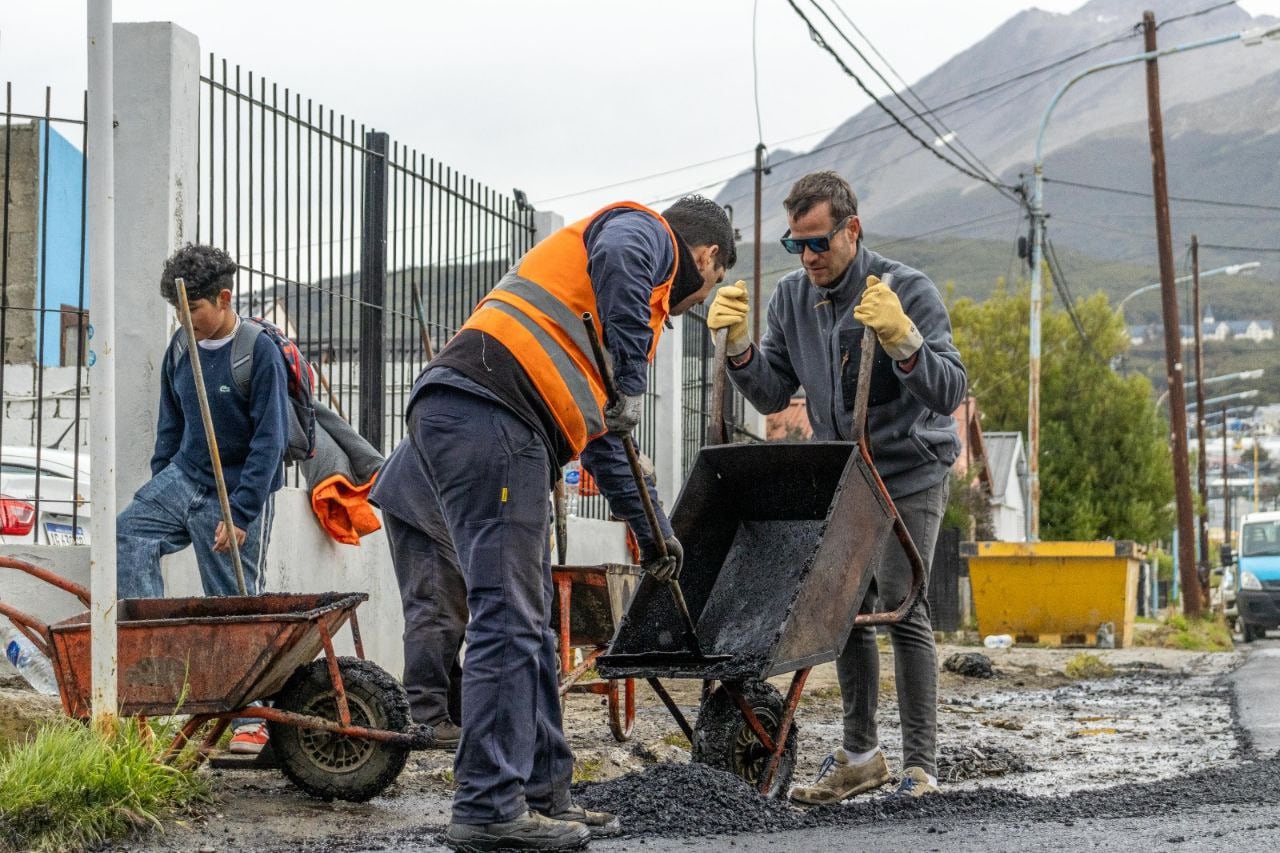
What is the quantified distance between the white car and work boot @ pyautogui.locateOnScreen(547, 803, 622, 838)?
3290mm

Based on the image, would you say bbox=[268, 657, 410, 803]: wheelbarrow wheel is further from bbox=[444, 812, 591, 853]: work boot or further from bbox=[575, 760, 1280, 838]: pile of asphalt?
bbox=[444, 812, 591, 853]: work boot

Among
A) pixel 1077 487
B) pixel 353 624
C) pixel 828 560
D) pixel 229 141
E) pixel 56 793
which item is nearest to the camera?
pixel 56 793

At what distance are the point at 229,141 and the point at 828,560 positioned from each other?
12.3ft

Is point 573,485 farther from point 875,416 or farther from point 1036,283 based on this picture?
point 1036,283

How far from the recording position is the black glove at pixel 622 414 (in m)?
3.91

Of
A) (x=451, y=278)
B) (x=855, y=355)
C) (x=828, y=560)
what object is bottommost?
(x=828, y=560)

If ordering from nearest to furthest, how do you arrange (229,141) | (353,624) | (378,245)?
(353,624)
(229,141)
(378,245)

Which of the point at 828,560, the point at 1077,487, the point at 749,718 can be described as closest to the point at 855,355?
the point at 828,560

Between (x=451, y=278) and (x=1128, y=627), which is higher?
(x=451, y=278)

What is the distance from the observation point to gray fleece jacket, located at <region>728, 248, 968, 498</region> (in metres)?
5.38

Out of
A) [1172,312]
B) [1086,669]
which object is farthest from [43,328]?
[1172,312]

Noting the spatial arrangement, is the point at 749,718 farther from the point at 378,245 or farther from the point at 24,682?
the point at 378,245

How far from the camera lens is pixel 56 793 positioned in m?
4.29

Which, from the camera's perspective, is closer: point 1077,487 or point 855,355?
point 855,355
